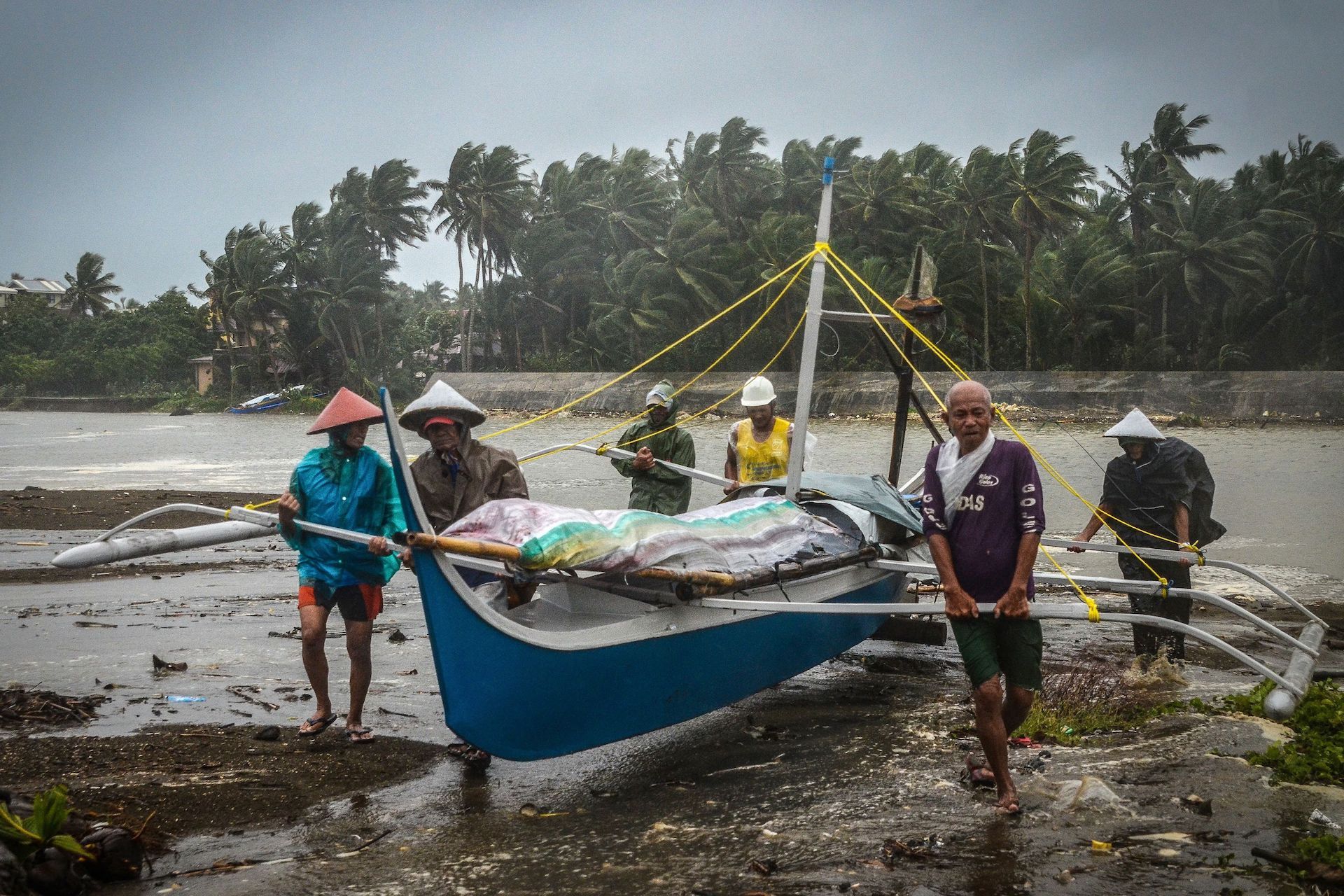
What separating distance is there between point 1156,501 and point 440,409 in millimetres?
3975

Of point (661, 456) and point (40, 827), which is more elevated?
point (661, 456)

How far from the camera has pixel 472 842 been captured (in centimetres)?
405

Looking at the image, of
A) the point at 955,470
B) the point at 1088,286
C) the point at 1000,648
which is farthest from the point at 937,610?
the point at 1088,286

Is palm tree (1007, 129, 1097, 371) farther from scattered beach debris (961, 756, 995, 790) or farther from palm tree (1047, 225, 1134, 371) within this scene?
scattered beach debris (961, 756, 995, 790)

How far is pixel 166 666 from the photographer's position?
6.31 meters

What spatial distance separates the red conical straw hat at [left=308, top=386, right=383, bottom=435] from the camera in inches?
188

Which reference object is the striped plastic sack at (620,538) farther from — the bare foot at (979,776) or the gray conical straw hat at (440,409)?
the bare foot at (979,776)

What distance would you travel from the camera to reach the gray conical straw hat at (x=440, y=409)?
4.85 meters

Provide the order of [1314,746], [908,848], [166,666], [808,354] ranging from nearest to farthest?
[908,848]
[1314,746]
[166,666]
[808,354]

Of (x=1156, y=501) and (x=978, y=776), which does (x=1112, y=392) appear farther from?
(x=978, y=776)

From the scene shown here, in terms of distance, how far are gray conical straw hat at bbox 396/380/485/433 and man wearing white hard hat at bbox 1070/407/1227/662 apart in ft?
11.4

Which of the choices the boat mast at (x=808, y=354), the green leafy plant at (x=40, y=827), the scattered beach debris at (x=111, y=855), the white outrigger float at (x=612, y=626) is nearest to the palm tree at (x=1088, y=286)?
the boat mast at (x=808, y=354)

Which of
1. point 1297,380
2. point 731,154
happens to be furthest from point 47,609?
point 731,154

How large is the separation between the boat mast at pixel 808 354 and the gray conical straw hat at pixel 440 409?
186 centimetres
